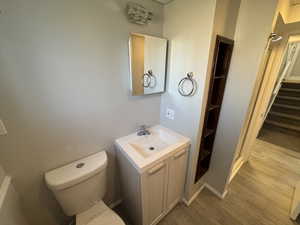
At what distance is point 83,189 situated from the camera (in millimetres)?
999

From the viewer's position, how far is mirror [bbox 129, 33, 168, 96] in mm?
1192

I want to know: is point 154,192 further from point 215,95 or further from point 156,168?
point 215,95

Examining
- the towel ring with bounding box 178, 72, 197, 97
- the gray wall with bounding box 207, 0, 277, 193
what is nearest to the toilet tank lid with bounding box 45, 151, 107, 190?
the towel ring with bounding box 178, 72, 197, 97

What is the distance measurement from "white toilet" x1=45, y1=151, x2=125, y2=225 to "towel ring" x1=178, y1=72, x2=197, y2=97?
98 cm

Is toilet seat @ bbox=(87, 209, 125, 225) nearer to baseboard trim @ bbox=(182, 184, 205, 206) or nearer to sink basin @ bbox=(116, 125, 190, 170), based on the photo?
sink basin @ bbox=(116, 125, 190, 170)

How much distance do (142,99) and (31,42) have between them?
37.4 inches

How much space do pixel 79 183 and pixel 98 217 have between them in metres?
0.36

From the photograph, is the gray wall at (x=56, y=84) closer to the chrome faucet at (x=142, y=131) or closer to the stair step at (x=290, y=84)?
the chrome faucet at (x=142, y=131)

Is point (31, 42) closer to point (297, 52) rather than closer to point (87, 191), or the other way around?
point (87, 191)

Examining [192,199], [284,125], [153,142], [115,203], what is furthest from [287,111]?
[115,203]

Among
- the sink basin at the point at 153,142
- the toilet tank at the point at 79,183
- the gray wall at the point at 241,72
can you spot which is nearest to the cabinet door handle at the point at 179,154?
the sink basin at the point at 153,142

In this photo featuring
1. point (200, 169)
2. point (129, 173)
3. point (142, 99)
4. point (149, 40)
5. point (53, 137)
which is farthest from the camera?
point (200, 169)

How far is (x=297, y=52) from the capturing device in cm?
396

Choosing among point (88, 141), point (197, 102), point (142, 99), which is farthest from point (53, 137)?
point (197, 102)
